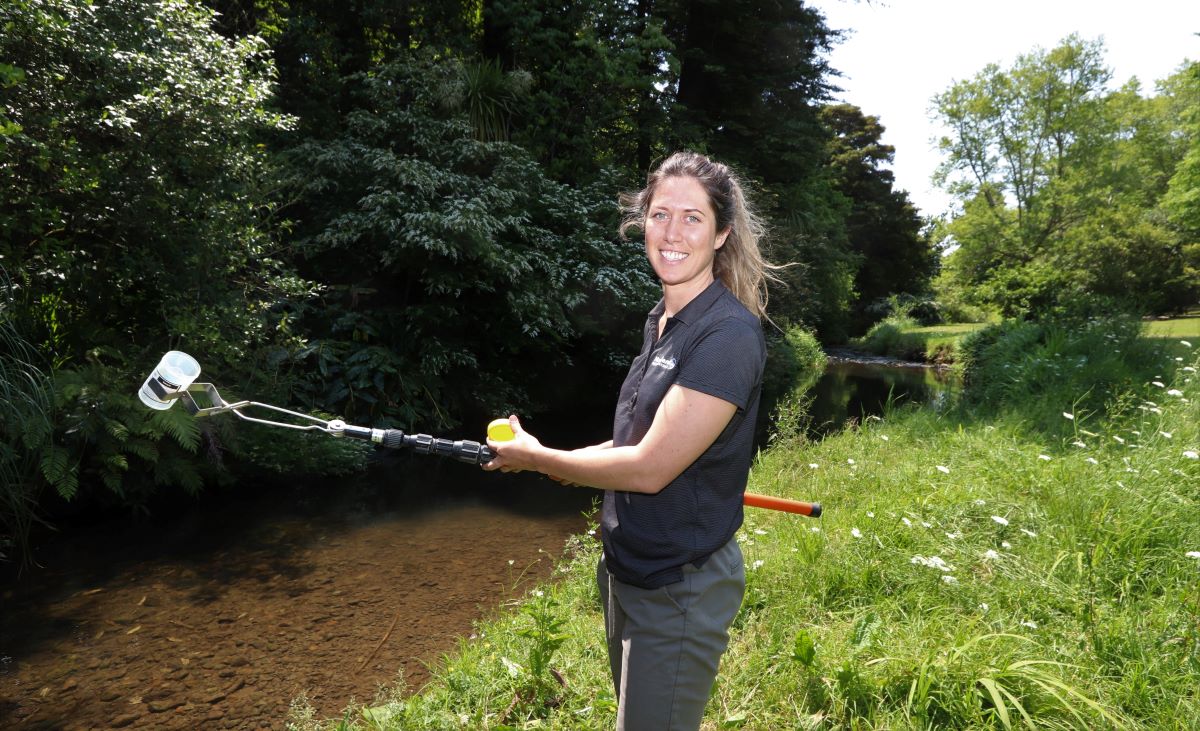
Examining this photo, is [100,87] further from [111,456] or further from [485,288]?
[485,288]

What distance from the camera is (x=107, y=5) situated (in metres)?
6.27

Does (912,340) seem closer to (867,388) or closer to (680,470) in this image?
(867,388)

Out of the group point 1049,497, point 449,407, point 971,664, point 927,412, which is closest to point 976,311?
point 927,412

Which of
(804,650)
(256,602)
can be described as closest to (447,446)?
Result: (804,650)

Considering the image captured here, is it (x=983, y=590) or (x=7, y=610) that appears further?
(x=7, y=610)

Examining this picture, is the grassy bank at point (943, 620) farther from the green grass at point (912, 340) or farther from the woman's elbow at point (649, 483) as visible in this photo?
the green grass at point (912, 340)

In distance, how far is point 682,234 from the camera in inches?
80.4

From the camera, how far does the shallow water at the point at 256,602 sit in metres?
4.22

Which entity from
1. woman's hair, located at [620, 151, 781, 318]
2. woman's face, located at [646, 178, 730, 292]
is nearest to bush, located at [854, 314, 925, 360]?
woman's hair, located at [620, 151, 781, 318]

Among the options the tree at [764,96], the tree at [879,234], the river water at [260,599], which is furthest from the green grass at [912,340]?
the river water at [260,599]

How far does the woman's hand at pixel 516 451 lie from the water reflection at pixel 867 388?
8.80m

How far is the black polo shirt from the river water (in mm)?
2809

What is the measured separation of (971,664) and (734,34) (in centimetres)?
1503

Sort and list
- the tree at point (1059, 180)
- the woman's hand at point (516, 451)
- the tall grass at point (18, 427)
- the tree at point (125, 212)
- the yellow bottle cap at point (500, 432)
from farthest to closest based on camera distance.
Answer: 1. the tree at point (1059, 180)
2. the tree at point (125, 212)
3. the tall grass at point (18, 427)
4. the yellow bottle cap at point (500, 432)
5. the woman's hand at point (516, 451)
